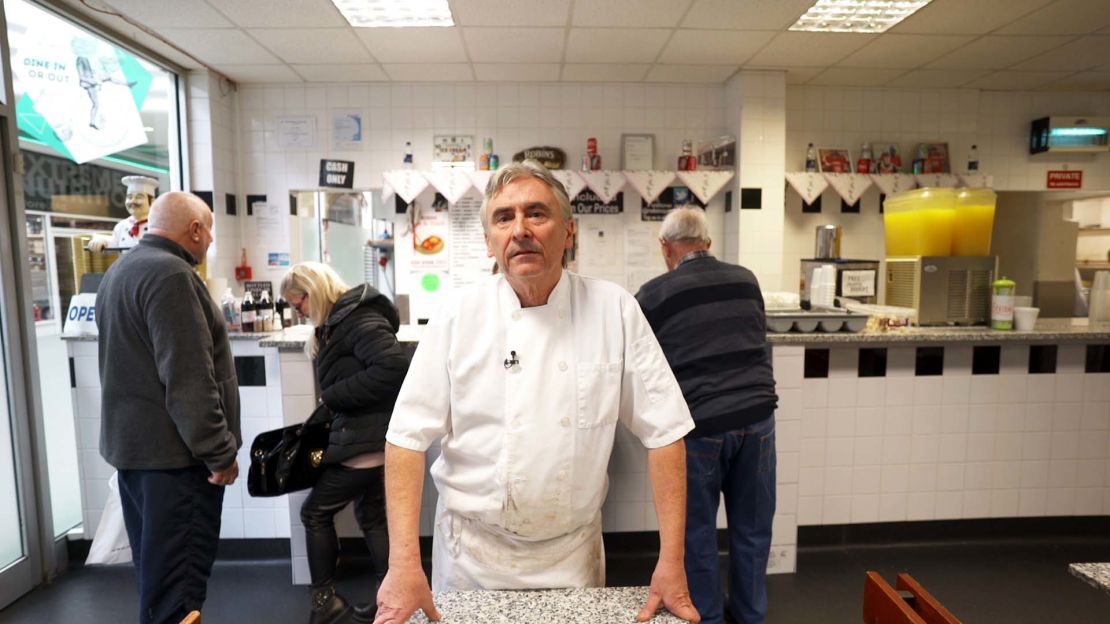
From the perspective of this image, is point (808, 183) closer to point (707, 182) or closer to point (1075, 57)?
point (707, 182)

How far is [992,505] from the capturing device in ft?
9.73

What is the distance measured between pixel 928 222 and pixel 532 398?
112 inches

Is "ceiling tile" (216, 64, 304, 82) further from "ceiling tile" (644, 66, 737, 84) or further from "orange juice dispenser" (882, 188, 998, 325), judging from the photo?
"orange juice dispenser" (882, 188, 998, 325)

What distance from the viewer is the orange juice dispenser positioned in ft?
9.71

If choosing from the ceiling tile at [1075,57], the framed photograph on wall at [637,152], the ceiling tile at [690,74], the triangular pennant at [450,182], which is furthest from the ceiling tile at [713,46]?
the ceiling tile at [1075,57]

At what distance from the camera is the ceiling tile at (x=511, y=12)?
302 centimetres

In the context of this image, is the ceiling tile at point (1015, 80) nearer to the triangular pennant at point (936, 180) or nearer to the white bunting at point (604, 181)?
the triangular pennant at point (936, 180)

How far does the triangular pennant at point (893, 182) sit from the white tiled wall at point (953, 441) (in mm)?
1876

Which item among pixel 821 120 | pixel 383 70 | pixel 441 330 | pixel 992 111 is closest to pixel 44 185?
pixel 383 70

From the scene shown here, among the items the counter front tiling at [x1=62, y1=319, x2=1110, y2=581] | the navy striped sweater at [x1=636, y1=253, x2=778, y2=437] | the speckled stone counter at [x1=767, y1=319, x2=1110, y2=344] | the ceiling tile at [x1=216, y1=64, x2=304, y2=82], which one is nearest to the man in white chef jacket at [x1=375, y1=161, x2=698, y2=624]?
the navy striped sweater at [x1=636, y1=253, x2=778, y2=437]

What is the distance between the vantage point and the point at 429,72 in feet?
13.5

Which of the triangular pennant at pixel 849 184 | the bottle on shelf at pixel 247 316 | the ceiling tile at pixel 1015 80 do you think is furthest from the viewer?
the triangular pennant at pixel 849 184

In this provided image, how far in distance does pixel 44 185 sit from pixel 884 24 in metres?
4.54

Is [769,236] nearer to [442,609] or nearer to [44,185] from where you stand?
[442,609]
